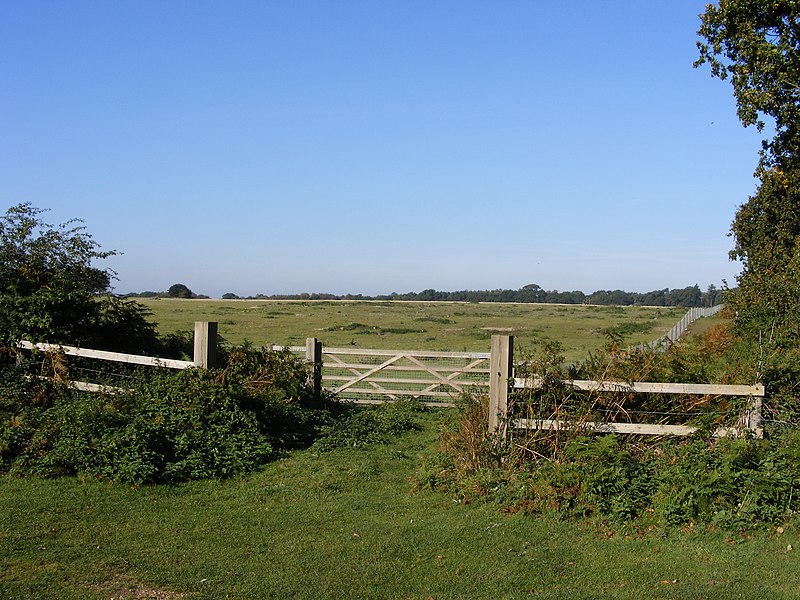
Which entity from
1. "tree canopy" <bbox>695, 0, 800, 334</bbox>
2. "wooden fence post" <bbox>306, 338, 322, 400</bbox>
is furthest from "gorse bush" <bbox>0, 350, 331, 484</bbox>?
"tree canopy" <bbox>695, 0, 800, 334</bbox>

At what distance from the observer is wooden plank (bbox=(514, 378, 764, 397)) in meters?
8.58

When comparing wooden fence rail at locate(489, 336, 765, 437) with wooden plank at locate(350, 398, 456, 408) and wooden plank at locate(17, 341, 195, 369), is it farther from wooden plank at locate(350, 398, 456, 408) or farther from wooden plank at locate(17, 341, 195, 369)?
wooden plank at locate(350, 398, 456, 408)

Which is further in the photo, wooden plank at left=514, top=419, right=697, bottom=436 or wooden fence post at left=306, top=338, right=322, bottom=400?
wooden fence post at left=306, top=338, right=322, bottom=400

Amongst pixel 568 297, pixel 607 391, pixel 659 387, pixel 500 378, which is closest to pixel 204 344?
pixel 500 378

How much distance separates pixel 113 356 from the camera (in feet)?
39.4

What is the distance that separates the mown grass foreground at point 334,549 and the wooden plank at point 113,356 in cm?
280

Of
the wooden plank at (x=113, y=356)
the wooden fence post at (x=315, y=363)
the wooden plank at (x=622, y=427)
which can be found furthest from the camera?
the wooden fence post at (x=315, y=363)

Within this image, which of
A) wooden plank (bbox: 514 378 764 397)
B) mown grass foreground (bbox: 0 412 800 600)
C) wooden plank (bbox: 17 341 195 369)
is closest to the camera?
mown grass foreground (bbox: 0 412 800 600)

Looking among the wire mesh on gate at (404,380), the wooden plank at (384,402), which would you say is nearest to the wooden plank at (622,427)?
the wire mesh on gate at (404,380)

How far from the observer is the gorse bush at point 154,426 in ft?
30.9

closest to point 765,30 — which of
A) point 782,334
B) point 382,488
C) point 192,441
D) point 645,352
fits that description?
point 782,334

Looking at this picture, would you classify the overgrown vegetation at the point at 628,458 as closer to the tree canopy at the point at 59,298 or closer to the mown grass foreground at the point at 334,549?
the mown grass foreground at the point at 334,549

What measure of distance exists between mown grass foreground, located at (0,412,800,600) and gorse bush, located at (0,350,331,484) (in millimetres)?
367

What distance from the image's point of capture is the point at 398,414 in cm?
1451
